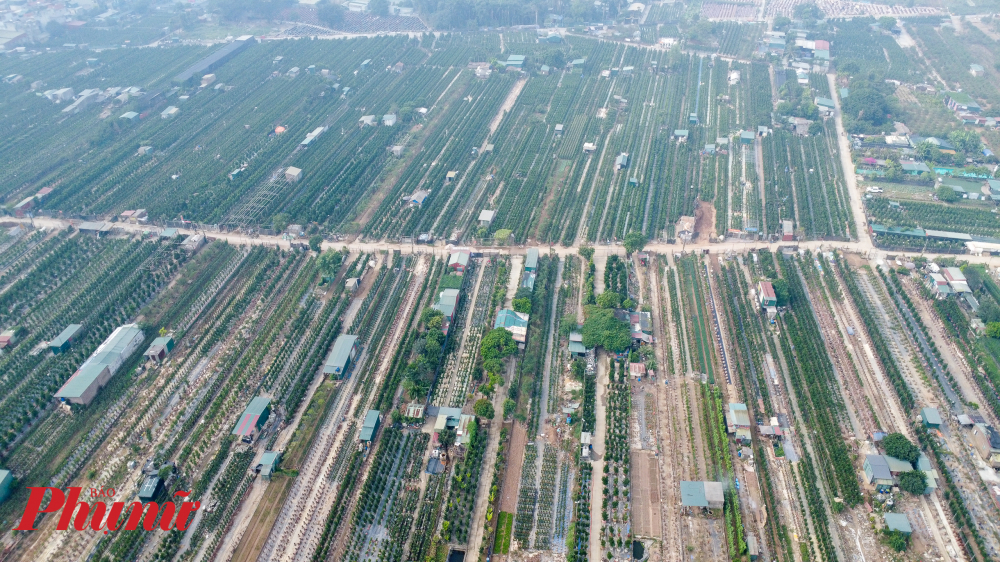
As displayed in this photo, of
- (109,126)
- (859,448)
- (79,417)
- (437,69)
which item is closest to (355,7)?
(437,69)

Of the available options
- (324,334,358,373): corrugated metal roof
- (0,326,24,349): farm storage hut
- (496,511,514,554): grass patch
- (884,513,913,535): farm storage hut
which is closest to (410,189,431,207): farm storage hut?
(324,334,358,373): corrugated metal roof

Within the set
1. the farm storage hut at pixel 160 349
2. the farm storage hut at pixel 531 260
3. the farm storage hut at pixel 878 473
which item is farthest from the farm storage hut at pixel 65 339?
the farm storage hut at pixel 878 473

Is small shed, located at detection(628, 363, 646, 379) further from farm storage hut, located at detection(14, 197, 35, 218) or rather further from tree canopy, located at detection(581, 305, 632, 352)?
farm storage hut, located at detection(14, 197, 35, 218)

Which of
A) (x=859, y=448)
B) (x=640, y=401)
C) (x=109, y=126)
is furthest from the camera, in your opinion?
(x=109, y=126)

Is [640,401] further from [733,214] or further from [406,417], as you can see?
[733,214]

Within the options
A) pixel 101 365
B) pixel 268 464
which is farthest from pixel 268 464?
pixel 101 365

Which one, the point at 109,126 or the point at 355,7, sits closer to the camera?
the point at 109,126
